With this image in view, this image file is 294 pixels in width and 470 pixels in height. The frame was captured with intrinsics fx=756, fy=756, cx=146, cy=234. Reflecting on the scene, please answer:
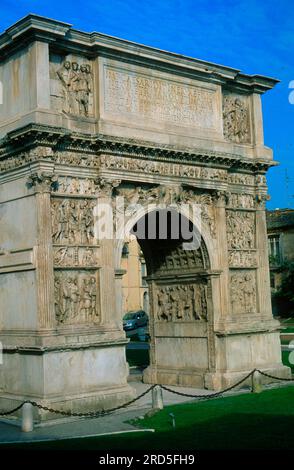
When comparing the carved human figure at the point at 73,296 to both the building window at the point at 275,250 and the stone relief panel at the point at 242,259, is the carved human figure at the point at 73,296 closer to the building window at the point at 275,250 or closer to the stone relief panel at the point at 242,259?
the stone relief panel at the point at 242,259

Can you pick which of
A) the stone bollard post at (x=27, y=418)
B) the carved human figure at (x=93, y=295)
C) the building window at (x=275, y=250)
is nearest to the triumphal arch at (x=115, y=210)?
the carved human figure at (x=93, y=295)

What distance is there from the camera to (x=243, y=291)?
917 inches

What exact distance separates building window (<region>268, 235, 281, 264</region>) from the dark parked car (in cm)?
977

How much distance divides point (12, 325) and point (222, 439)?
673 centimetres

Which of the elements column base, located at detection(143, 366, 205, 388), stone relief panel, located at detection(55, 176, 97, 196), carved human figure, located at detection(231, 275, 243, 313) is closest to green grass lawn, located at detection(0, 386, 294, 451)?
column base, located at detection(143, 366, 205, 388)

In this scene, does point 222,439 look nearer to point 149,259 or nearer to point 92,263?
point 92,263

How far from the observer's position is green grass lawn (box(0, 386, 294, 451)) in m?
14.1

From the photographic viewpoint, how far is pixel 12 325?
19.0 meters

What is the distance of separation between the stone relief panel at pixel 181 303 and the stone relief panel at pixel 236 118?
15.8ft

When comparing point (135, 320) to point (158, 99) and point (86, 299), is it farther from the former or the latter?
point (86, 299)

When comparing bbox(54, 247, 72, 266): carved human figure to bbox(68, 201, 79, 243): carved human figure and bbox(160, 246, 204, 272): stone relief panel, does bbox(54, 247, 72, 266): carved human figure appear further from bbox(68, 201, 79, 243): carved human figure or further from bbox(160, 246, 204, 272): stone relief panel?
bbox(160, 246, 204, 272): stone relief panel

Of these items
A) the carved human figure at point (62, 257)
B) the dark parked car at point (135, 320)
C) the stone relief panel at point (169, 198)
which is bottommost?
the dark parked car at point (135, 320)

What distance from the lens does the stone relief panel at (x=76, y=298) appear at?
18594 millimetres
